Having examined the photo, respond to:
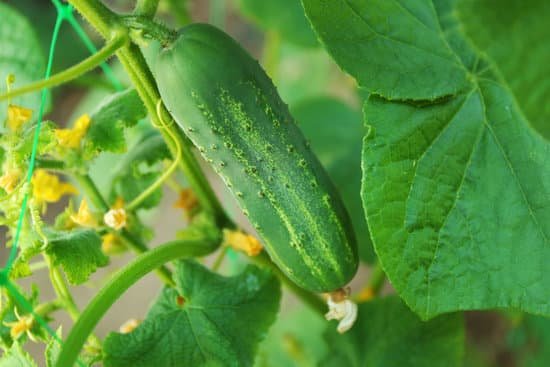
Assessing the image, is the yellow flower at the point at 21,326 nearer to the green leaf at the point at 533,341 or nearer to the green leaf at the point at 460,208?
the green leaf at the point at 460,208

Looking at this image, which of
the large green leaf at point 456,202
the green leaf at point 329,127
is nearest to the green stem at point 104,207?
the large green leaf at point 456,202

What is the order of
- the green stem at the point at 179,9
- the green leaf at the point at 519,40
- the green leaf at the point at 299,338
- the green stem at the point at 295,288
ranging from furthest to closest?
the green leaf at the point at 299,338 → the green stem at the point at 179,9 → the green stem at the point at 295,288 → the green leaf at the point at 519,40

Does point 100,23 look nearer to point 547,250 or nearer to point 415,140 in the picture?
point 415,140

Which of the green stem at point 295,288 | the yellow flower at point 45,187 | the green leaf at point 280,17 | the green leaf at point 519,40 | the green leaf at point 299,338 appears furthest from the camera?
the green leaf at point 299,338

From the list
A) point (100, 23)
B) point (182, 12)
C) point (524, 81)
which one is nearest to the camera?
point (524, 81)

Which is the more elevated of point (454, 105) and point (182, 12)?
point (182, 12)

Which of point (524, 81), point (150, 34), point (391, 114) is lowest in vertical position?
point (391, 114)

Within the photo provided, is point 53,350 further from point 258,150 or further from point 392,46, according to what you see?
point 392,46

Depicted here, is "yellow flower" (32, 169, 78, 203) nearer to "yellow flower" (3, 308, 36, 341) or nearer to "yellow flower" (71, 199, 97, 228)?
"yellow flower" (71, 199, 97, 228)

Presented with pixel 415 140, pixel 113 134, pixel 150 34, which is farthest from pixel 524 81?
pixel 113 134
